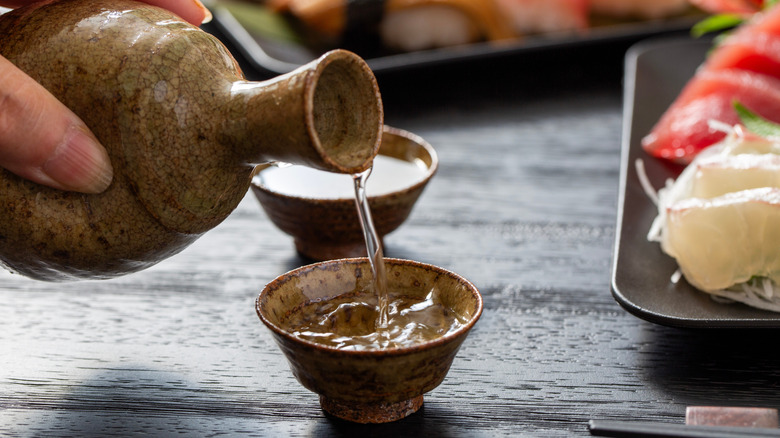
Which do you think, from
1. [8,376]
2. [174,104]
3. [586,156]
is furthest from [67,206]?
[586,156]

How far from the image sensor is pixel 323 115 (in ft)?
3.88

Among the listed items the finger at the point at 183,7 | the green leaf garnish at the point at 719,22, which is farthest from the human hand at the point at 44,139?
the green leaf garnish at the point at 719,22

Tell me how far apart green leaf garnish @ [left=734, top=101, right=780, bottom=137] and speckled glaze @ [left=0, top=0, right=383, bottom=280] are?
4.11ft

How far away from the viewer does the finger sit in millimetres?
1413

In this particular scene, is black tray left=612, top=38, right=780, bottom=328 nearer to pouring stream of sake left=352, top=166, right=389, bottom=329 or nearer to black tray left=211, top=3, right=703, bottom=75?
black tray left=211, top=3, right=703, bottom=75

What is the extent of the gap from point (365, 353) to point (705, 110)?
1.59m

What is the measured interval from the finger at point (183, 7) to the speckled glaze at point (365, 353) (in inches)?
18.0

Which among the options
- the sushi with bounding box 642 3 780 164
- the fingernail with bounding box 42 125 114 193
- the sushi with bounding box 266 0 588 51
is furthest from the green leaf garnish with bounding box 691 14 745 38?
the fingernail with bounding box 42 125 114 193

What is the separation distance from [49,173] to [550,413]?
75 cm

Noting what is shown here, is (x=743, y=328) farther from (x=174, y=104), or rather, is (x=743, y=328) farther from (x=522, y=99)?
(x=522, y=99)

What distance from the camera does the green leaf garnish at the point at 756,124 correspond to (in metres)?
2.07

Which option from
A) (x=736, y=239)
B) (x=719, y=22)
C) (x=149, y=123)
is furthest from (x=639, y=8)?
(x=149, y=123)

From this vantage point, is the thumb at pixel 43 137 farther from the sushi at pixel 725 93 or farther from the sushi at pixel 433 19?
the sushi at pixel 433 19

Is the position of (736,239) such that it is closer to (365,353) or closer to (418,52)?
(365,353)
